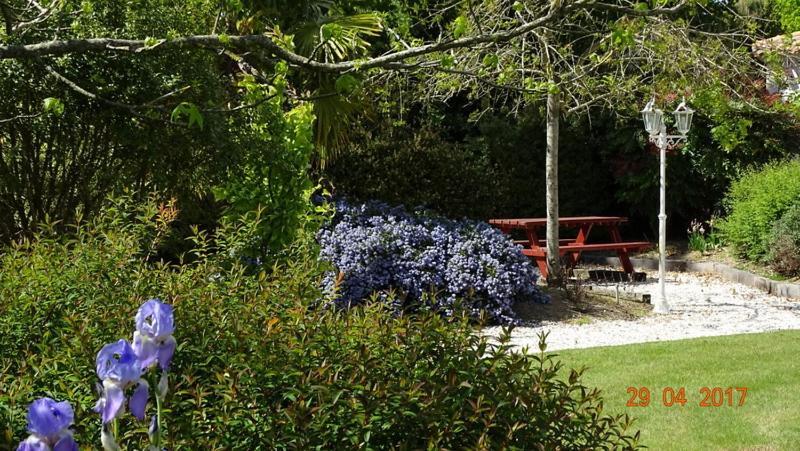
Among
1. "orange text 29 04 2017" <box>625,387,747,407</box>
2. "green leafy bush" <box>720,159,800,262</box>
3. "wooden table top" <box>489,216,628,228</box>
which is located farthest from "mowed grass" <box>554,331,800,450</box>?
"green leafy bush" <box>720,159,800,262</box>

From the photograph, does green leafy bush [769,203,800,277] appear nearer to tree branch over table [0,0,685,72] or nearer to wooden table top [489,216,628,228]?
wooden table top [489,216,628,228]

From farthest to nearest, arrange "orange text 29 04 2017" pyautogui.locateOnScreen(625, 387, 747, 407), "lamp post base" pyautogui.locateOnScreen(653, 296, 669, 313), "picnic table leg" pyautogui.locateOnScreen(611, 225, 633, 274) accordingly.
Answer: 1. "picnic table leg" pyautogui.locateOnScreen(611, 225, 633, 274)
2. "lamp post base" pyautogui.locateOnScreen(653, 296, 669, 313)
3. "orange text 29 04 2017" pyautogui.locateOnScreen(625, 387, 747, 407)

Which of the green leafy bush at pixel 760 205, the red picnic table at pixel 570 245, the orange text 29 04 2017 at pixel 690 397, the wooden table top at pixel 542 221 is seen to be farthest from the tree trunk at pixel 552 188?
the orange text 29 04 2017 at pixel 690 397

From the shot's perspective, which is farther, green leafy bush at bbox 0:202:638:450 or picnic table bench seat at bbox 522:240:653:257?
picnic table bench seat at bbox 522:240:653:257

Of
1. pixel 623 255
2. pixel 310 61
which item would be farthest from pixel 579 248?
pixel 310 61

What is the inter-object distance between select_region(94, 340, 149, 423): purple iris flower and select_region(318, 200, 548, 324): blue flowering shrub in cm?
702

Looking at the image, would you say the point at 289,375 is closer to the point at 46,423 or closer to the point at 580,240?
the point at 46,423

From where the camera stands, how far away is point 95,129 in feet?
23.1

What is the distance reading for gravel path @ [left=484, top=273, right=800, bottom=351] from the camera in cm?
807

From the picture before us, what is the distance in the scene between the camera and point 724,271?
13.1 meters

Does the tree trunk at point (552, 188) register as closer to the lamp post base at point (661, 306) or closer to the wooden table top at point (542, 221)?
the wooden table top at point (542, 221)

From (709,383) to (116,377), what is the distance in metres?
5.25

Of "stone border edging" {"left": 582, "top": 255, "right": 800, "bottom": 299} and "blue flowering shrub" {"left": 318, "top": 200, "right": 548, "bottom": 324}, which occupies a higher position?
"blue flowering shrub" {"left": 318, "top": 200, "right": 548, "bottom": 324}

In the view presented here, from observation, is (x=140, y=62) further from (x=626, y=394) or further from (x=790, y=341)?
(x=790, y=341)
